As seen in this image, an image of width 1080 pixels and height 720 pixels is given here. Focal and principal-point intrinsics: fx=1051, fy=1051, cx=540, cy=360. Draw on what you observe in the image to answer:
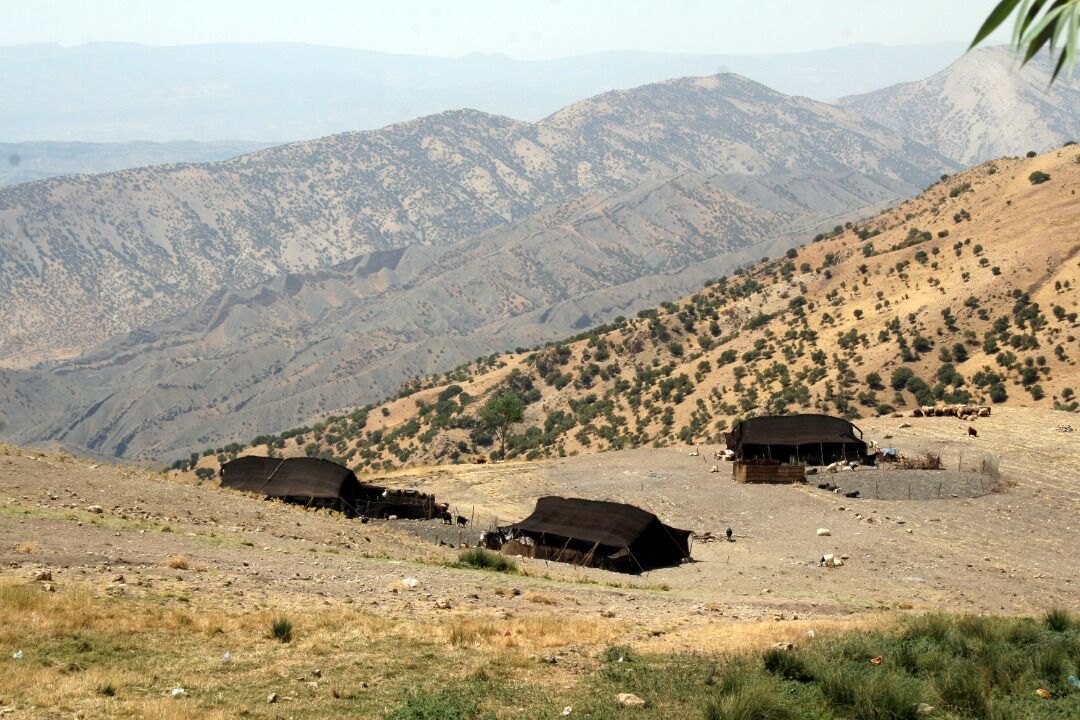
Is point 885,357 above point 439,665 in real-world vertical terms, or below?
above

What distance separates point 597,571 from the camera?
Result: 32500 millimetres

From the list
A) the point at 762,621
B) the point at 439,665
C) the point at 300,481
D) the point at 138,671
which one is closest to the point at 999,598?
the point at 762,621

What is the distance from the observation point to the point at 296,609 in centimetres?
1884

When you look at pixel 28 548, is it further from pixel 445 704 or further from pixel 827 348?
pixel 827 348

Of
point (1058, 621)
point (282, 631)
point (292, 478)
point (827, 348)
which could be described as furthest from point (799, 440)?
point (282, 631)

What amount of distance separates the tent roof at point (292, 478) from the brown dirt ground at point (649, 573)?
3493 mm

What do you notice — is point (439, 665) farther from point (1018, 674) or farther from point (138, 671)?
point (1018, 674)

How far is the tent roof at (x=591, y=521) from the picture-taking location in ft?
112

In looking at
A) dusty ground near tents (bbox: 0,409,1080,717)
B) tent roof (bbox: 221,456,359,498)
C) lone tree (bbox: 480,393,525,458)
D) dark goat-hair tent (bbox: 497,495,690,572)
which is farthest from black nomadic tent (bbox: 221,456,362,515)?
lone tree (bbox: 480,393,525,458)

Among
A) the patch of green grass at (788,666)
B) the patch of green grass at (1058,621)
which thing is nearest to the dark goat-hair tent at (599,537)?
the patch of green grass at (1058,621)

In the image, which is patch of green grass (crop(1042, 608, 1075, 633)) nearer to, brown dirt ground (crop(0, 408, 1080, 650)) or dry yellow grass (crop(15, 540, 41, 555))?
brown dirt ground (crop(0, 408, 1080, 650))

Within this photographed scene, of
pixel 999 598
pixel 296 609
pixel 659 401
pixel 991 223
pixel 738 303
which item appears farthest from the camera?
pixel 738 303

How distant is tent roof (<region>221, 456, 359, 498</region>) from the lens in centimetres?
4216

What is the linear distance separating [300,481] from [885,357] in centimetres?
4885
